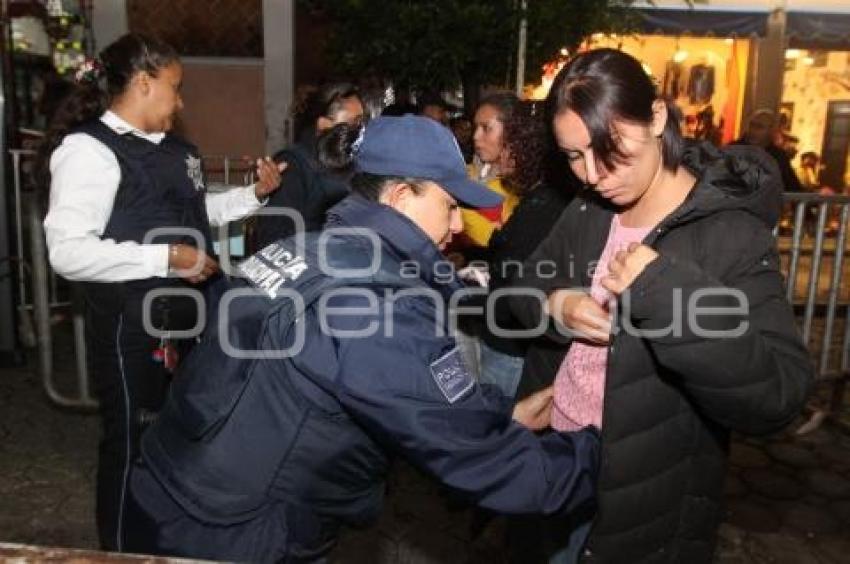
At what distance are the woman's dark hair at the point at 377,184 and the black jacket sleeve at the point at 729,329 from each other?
1.86 feet

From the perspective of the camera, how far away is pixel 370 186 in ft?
5.84

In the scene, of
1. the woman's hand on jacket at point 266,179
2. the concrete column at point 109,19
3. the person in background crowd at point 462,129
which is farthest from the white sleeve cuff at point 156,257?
the concrete column at point 109,19

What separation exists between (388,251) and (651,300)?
583mm

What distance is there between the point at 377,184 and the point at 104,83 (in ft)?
5.86

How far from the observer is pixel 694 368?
157 centimetres

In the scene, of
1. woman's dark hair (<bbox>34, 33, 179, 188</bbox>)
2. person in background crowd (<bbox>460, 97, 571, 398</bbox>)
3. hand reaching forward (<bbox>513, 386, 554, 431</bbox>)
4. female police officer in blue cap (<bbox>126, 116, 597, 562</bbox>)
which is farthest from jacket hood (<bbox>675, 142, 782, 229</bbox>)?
woman's dark hair (<bbox>34, 33, 179, 188</bbox>)

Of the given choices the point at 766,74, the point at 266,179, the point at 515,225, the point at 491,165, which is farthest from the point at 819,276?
the point at 766,74

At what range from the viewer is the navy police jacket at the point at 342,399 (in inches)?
59.2

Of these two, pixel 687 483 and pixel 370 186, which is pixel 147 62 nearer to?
pixel 370 186

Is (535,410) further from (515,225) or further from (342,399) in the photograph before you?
(515,225)

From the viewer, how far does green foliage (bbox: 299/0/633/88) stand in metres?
6.35

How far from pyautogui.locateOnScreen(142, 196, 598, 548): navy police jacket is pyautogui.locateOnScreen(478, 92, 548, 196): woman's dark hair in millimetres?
2141

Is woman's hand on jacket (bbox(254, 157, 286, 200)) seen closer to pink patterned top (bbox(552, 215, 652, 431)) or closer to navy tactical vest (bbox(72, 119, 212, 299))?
navy tactical vest (bbox(72, 119, 212, 299))

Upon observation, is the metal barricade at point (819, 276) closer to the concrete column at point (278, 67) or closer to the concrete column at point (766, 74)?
the concrete column at point (278, 67)
